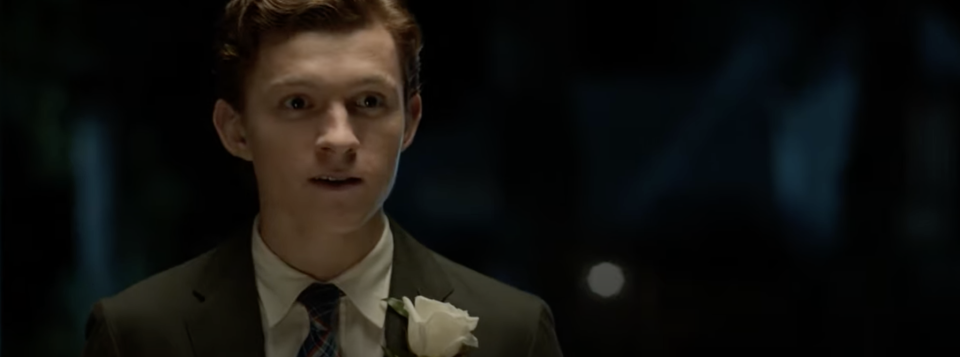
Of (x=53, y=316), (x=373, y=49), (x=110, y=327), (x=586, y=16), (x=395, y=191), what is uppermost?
(x=586, y=16)

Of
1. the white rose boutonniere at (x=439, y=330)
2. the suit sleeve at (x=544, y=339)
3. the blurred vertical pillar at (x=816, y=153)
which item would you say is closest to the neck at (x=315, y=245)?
the white rose boutonniere at (x=439, y=330)

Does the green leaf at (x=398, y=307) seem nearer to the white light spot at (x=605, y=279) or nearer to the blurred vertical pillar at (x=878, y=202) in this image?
the white light spot at (x=605, y=279)

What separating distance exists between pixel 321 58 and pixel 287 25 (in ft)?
0.17

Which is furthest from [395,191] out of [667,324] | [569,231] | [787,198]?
[787,198]

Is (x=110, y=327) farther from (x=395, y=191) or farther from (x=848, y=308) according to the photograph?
(x=848, y=308)

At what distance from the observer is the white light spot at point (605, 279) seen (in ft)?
7.63

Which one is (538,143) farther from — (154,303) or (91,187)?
(154,303)

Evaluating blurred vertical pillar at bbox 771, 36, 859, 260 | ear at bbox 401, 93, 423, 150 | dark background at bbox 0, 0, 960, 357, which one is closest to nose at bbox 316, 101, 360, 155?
ear at bbox 401, 93, 423, 150

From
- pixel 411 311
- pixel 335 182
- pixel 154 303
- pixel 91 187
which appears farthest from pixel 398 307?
pixel 91 187

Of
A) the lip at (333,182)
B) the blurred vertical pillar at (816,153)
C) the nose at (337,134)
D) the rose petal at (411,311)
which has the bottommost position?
the rose petal at (411,311)

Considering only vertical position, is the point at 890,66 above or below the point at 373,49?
above

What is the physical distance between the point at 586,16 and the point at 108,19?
760mm

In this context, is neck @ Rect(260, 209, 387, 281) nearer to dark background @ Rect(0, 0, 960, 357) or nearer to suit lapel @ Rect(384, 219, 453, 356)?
suit lapel @ Rect(384, 219, 453, 356)

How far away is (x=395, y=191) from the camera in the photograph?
2285 mm
